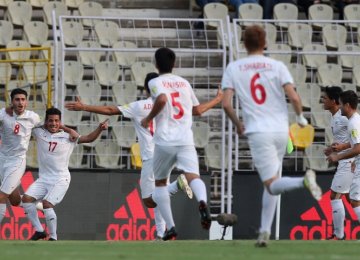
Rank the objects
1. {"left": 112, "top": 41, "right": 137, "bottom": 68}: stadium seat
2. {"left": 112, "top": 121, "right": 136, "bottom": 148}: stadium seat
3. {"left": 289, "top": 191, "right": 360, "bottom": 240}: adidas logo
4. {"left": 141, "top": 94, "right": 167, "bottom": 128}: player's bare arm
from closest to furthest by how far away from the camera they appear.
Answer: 1. {"left": 141, "top": 94, "right": 167, "bottom": 128}: player's bare arm
2. {"left": 289, "top": 191, "right": 360, "bottom": 240}: adidas logo
3. {"left": 112, "top": 121, "right": 136, "bottom": 148}: stadium seat
4. {"left": 112, "top": 41, "right": 137, "bottom": 68}: stadium seat

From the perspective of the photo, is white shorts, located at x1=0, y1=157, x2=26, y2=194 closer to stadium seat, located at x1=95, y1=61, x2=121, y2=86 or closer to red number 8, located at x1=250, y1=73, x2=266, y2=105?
stadium seat, located at x1=95, y1=61, x2=121, y2=86

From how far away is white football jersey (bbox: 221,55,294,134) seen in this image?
44.2ft

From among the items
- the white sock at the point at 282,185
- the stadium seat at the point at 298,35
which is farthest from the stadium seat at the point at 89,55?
the white sock at the point at 282,185

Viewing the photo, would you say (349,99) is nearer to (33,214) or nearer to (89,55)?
(33,214)

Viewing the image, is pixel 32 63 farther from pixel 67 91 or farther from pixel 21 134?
pixel 21 134

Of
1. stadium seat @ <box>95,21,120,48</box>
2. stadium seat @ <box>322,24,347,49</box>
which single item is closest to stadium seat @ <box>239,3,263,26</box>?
stadium seat @ <box>322,24,347,49</box>

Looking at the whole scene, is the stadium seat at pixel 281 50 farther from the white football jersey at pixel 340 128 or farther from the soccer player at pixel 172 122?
the soccer player at pixel 172 122

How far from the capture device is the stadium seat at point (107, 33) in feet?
80.2

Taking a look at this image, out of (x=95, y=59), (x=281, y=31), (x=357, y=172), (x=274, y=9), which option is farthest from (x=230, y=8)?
(x=357, y=172)

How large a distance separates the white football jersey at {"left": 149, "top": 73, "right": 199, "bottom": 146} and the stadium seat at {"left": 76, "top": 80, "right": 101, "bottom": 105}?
7.33 metres

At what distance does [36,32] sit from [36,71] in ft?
6.97

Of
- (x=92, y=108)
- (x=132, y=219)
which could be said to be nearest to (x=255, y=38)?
(x=92, y=108)

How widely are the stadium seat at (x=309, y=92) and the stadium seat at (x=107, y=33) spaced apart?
3.87 m

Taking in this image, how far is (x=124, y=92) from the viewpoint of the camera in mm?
22688
